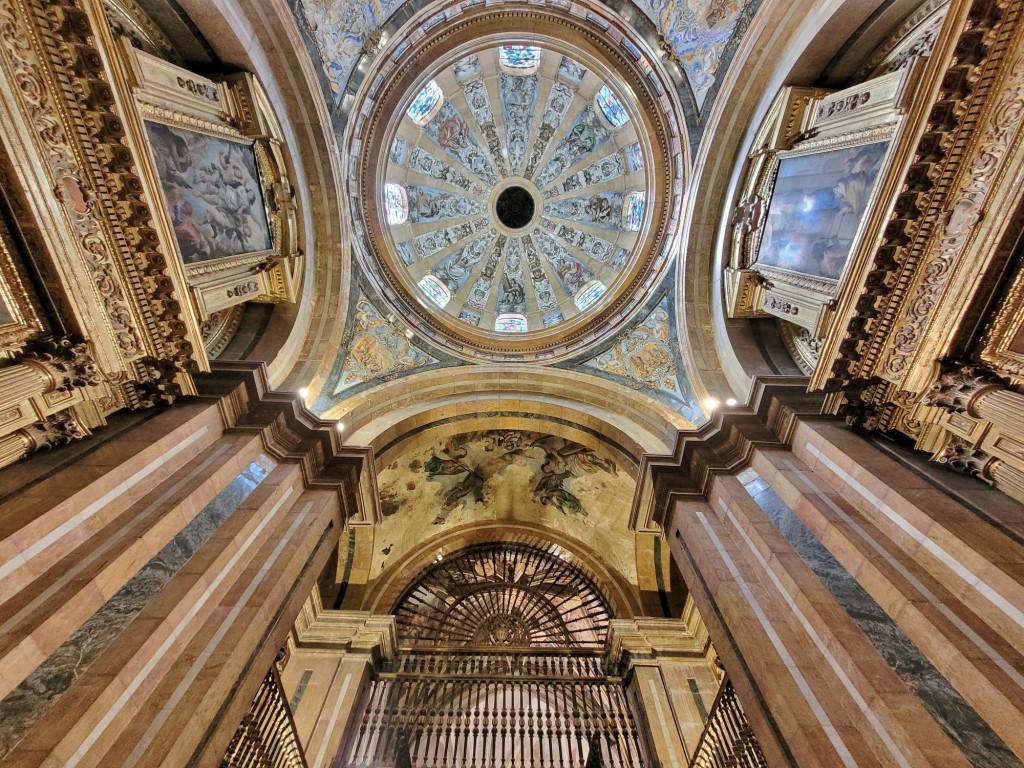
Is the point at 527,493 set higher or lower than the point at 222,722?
lower

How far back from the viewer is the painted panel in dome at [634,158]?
12.2 metres

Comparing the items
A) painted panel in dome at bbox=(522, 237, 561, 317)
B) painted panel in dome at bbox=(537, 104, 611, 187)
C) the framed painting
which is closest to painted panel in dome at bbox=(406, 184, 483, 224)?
painted panel in dome at bbox=(522, 237, 561, 317)

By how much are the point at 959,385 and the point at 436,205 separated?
13.1 m

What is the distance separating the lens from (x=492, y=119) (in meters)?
14.0

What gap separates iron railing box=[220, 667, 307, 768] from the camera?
539 centimetres

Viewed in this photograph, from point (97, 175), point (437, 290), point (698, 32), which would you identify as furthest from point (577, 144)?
point (97, 175)

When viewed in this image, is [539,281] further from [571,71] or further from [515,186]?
[571,71]

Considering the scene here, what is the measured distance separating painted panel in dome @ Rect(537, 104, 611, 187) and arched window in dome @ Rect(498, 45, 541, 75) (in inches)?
72.4

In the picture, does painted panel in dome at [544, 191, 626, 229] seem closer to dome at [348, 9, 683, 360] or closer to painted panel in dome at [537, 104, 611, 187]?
dome at [348, 9, 683, 360]

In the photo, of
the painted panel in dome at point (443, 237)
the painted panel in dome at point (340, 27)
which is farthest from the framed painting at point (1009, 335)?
the painted panel in dome at point (443, 237)

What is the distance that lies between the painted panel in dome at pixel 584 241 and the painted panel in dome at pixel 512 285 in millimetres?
1317

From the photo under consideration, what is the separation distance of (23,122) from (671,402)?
9.99m

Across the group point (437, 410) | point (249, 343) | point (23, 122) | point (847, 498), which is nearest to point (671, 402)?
point (847, 498)

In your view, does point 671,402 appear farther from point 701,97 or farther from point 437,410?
point 701,97
